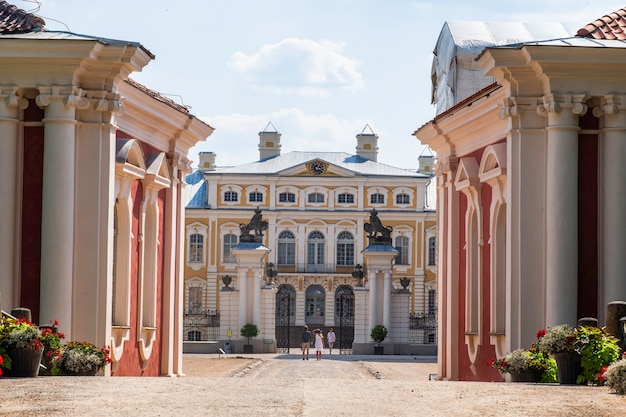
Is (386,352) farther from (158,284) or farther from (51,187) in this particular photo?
(51,187)

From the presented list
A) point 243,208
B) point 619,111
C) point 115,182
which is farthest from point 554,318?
point 243,208

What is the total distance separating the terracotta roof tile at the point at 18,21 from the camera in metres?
18.9

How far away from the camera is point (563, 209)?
18391mm

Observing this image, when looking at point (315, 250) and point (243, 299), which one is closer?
point (243, 299)

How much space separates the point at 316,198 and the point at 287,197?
182 cm

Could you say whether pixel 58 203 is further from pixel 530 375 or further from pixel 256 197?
pixel 256 197

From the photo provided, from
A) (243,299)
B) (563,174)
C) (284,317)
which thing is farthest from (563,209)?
(284,317)

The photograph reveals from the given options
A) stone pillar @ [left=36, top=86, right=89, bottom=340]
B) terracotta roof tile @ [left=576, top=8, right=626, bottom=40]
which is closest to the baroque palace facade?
terracotta roof tile @ [left=576, top=8, right=626, bottom=40]

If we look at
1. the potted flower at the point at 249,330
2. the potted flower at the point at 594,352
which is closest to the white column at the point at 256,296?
the potted flower at the point at 249,330

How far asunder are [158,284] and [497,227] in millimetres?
6297

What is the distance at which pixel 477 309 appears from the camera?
75.6 ft

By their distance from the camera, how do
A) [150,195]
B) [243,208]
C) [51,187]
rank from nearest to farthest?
[51,187] < [150,195] < [243,208]

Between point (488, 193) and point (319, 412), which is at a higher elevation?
point (488, 193)

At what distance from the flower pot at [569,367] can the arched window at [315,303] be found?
6760 cm
